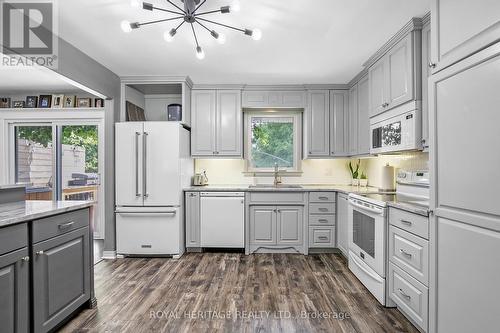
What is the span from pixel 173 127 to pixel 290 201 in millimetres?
1924

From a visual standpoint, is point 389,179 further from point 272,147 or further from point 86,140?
point 86,140

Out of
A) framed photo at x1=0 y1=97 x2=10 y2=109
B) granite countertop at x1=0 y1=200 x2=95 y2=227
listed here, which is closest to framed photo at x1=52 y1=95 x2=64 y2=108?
framed photo at x1=0 y1=97 x2=10 y2=109

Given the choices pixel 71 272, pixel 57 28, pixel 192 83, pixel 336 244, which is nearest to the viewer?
pixel 71 272

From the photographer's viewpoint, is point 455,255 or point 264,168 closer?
point 455,255

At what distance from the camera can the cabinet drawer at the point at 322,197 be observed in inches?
143

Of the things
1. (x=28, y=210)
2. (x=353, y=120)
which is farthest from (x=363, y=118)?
(x=28, y=210)

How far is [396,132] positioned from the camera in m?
2.46

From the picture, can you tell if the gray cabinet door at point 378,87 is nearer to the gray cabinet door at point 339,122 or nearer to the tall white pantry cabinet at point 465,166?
the gray cabinet door at point 339,122

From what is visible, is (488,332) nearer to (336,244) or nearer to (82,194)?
(336,244)

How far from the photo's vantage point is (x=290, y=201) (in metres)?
3.67

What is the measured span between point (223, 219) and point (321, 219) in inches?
55.0

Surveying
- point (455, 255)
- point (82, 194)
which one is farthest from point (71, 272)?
point (82, 194)

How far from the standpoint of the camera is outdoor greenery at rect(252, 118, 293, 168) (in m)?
4.30

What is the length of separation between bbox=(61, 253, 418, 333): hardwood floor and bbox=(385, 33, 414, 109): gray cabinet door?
1897 mm
